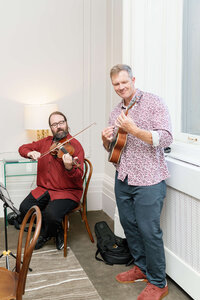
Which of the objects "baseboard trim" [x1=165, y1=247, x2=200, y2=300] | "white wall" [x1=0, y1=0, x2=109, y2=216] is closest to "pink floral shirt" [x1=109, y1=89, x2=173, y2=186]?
"baseboard trim" [x1=165, y1=247, x2=200, y2=300]

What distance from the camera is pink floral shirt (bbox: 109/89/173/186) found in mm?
2303

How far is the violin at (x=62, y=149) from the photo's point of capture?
3.00m

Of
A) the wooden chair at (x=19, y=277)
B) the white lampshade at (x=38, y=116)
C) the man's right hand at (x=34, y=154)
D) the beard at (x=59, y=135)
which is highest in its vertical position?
the white lampshade at (x=38, y=116)

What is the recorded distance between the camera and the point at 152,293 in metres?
2.37

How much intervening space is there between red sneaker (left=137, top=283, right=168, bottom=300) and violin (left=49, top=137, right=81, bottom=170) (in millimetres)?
1066

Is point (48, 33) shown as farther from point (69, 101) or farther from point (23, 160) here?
point (23, 160)

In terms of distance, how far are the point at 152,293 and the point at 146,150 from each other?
889mm

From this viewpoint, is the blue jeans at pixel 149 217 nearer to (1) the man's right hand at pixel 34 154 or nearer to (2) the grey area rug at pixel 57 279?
(2) the grey area rug at pixel 57 279

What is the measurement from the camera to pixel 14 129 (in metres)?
4.02

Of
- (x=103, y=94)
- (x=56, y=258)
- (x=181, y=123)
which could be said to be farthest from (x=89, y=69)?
(x=56, y=258)

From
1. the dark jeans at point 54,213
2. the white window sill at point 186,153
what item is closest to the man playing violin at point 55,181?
the dark jeans at point 54,213

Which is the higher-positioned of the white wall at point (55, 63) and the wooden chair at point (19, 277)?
the white wall at point (55, 63)

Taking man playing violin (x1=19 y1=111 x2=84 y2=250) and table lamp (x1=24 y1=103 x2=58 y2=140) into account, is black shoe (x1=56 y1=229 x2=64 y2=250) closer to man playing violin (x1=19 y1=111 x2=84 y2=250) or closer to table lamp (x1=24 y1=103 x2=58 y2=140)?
man playing violin (x1=19 y1=111 x2=84 y2=250)

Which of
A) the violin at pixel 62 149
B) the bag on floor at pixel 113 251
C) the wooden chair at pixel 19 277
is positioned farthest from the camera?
the violin at pixel 62 149
